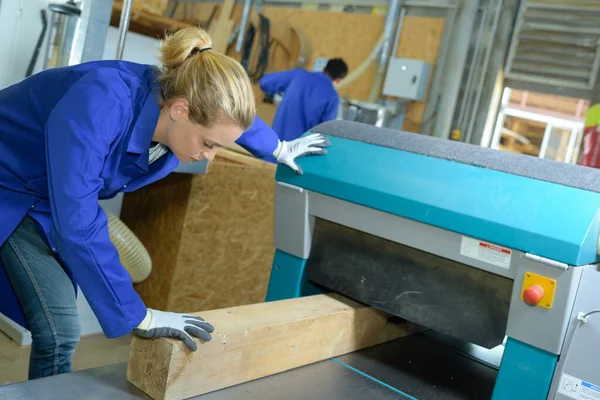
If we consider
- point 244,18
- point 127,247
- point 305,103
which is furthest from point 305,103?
point 244,18

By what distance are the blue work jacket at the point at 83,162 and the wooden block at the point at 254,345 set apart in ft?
0.37

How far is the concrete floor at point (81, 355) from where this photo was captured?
2.22 meters

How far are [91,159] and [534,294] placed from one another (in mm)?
858

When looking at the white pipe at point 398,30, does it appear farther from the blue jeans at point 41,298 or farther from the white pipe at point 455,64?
the blue jeans at point 41,298

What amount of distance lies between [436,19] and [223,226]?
2.67 meters

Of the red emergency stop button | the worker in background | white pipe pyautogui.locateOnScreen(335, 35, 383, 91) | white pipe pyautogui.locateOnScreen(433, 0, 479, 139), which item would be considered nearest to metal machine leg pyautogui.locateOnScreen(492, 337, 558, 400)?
the red emergency stop button

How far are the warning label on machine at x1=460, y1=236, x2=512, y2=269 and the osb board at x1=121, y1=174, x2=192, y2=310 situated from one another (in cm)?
157

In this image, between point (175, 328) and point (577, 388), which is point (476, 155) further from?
point (175, 328)

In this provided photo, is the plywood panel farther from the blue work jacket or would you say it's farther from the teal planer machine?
the blue work jacket

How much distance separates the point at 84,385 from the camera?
0.97m

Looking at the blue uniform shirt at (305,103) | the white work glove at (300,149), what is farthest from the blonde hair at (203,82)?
the blue uniform shirt at (305,103)

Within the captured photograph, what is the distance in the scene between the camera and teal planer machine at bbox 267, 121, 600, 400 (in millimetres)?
1084

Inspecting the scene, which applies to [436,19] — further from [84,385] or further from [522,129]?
[84,385]

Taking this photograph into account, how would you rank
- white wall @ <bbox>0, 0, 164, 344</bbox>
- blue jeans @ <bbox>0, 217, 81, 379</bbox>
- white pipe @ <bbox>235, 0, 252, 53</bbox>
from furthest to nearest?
white pipe @ <bbox>235, 0, 252, 53</bbox> → white wall @ <bbox>0, 0, 164, 344</bbox> → blue jeans @ <bbox>0, 217, 81, 379</bbox>
